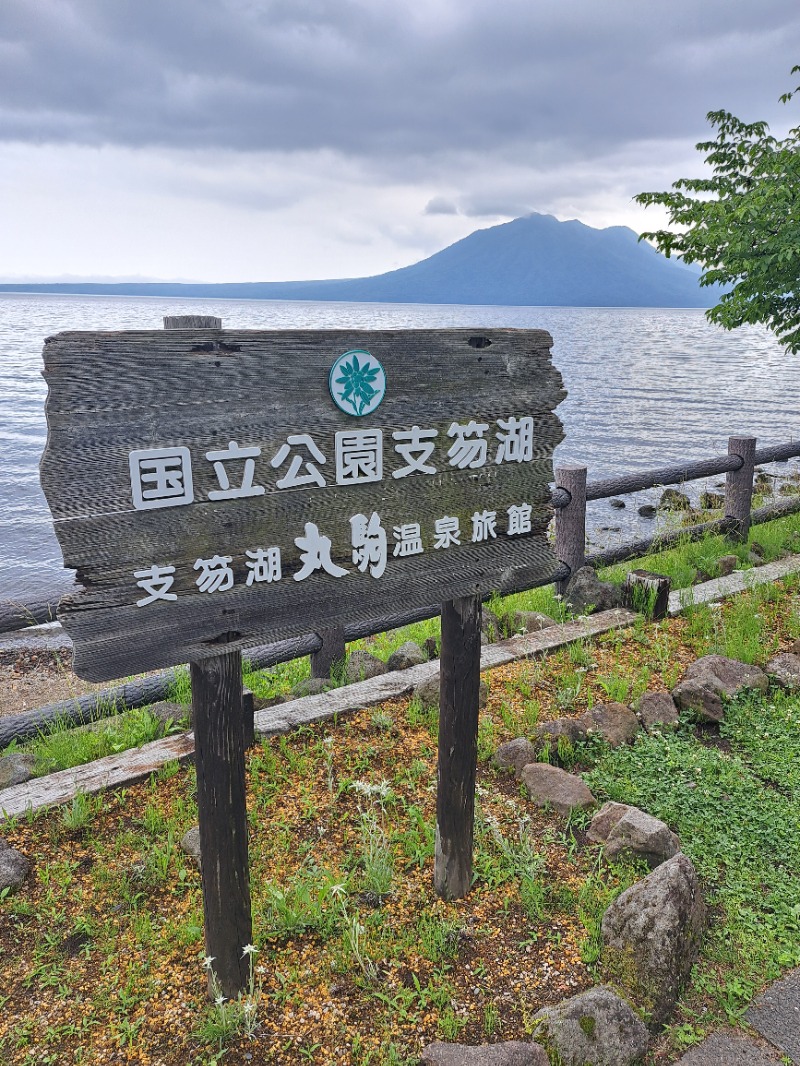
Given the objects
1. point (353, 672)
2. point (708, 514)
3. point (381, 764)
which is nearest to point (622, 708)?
point (381, 764)

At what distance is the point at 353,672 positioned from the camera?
17.4ft

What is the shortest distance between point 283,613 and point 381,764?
1876mm

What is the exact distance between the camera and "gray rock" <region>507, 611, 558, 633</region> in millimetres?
5980

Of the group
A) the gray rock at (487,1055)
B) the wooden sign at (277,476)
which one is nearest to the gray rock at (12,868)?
the wooden sign at (277,476)

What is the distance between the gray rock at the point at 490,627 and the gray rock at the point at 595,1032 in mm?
3407

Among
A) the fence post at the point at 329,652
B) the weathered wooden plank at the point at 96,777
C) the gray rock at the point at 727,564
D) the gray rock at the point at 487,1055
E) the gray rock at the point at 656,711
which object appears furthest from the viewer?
the gray rock at the point at 727,564

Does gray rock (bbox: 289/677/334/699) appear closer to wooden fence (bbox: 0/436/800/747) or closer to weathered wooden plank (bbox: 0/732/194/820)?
wooden fence (bbox: 0/436/800/747)

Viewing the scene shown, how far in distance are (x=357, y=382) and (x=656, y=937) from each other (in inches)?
87.6

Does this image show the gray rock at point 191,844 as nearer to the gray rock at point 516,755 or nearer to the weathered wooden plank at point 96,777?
the weathered wooden plank at point 96,777

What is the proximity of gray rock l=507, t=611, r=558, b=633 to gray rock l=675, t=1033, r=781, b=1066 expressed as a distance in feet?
11.0

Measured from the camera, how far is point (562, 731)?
4.27 metres

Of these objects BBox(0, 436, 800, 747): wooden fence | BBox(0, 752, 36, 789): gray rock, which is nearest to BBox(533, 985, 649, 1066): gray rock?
BBox(0, 436, 800, 747): wooden fence

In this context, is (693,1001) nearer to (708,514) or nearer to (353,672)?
(353,672)

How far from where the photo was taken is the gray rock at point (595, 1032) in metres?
2.45
